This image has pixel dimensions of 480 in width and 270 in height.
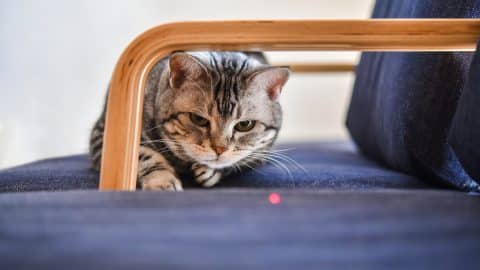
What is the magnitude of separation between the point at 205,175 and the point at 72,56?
126cm

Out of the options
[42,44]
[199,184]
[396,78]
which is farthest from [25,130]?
[396,78]

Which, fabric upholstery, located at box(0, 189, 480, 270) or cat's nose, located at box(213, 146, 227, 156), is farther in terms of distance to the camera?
cat's nose, located at box(213, 146, 227, 156)

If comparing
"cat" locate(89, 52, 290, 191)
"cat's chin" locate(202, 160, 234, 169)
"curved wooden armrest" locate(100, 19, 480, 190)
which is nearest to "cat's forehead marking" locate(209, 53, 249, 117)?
"cat" locate(89, 52, 290, 191)

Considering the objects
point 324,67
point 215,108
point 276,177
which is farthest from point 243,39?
point 324,67

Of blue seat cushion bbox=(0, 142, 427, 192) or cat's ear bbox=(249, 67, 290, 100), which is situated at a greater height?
cat's ear bbox=(249, 67, 290, 100)

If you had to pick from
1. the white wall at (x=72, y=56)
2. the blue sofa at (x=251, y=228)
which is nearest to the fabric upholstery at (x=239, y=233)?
the blue sofa at (x=251, y=228)

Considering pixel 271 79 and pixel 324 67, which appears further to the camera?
pixel 324 67

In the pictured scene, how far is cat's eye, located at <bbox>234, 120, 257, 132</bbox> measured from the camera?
93 cm

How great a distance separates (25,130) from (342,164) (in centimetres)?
136

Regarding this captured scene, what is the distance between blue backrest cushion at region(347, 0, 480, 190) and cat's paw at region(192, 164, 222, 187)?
1.31 ft

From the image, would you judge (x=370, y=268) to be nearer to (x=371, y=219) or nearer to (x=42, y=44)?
(x=371, y=219)

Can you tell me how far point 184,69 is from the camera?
898 mm

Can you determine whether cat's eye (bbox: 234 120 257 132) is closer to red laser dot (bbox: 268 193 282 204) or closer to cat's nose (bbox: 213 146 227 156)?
cat's nose (bbox: 213 146 227 156)

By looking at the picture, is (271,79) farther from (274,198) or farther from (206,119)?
(274,198)
